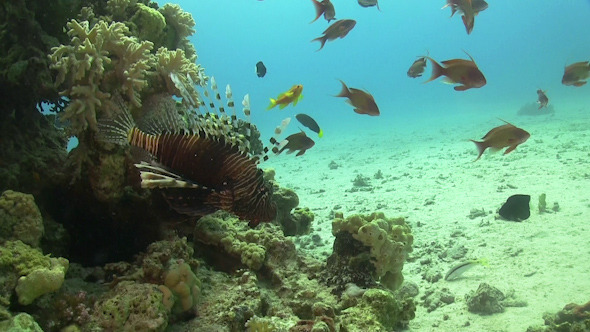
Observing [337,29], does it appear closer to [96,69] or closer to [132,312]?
[96,69]

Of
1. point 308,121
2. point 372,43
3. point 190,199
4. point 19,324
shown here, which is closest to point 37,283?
point 19,324

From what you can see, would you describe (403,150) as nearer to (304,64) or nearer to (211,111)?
(211,111)

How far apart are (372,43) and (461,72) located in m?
148

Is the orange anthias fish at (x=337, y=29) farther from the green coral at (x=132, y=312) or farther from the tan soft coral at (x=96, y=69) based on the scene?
the green coral at (x=132, y=312)

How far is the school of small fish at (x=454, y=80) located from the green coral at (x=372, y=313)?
52.4 inches

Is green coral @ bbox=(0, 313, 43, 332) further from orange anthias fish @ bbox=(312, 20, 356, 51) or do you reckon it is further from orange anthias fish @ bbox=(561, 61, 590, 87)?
orange anthias fish @ bbox=(561, 61, 590, 87)

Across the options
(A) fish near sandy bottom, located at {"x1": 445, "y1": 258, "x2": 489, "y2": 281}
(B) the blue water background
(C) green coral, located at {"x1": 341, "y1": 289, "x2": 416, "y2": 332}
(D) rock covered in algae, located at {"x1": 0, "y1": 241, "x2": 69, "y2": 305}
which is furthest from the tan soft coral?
(B) the blue water background

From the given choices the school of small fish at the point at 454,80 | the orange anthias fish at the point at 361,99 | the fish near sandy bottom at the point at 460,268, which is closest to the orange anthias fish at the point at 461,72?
the school of small fish at the point at 454,80

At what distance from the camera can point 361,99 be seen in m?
4.85

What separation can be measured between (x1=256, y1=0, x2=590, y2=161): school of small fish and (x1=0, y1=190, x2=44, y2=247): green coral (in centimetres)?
174

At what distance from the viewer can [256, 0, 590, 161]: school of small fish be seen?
3.94 m

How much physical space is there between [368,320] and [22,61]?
11.4ft

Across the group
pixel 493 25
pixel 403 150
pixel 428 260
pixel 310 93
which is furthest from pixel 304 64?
pixel 428 260

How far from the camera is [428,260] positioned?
16.8 feet
